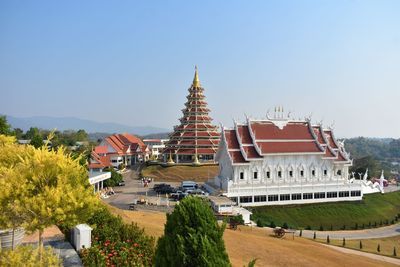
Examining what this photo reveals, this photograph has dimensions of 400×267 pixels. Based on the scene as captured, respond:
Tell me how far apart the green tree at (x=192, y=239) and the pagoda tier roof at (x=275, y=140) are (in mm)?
32352

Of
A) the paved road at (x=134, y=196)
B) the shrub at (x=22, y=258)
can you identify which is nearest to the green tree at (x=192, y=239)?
the shrub at (x=22, y=258)

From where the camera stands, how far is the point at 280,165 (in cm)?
4259

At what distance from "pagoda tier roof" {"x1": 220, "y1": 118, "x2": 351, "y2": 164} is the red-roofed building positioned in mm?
24675

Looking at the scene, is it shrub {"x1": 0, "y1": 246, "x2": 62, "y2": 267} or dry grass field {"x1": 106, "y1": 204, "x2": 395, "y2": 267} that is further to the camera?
dry grass field {"x1": 106, "y1": 204, "x2": 395, "y2": 267}

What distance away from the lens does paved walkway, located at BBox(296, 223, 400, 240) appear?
33.4 meters

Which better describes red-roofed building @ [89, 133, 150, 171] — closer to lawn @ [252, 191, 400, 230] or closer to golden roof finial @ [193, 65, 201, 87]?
golden roof finial @ [193, 65, 201, 87]

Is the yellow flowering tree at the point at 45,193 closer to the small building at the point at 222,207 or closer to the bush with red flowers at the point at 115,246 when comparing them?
the bush with red flowers at the point at 115,246

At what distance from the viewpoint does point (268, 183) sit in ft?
137

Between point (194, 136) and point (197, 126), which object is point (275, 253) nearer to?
point (194, 136)

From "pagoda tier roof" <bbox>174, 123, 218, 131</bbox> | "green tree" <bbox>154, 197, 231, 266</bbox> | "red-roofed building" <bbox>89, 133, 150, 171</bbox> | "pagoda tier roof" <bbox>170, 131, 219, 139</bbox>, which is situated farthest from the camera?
"red-roofed building" <bbox>89, 133, 150, 171</bbox>

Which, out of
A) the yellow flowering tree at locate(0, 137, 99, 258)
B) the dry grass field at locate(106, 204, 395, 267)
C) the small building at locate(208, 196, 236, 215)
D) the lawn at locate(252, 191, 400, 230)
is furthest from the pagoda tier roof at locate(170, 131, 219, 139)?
the yellow flowering tree at locate(0, 137, 99, 258)

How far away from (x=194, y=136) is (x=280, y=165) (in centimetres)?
1876

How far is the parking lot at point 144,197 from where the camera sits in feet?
117

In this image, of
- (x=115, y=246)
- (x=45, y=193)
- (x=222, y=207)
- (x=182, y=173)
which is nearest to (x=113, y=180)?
(x=182, y=173)
